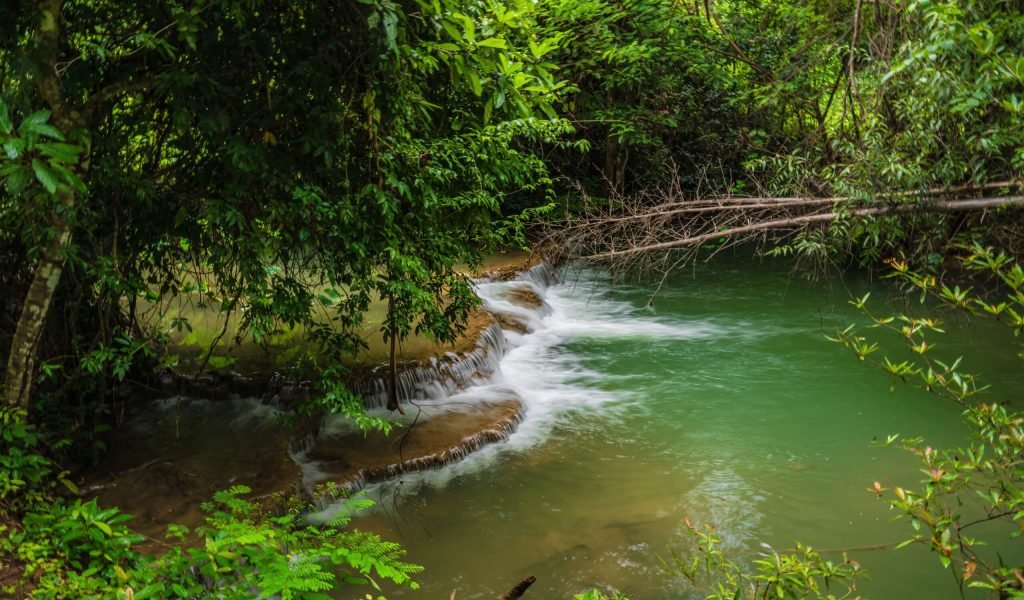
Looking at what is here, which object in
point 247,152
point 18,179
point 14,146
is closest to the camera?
point 14,146

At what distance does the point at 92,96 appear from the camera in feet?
16.7

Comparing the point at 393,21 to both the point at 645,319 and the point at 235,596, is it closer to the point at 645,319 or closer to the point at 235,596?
the point at 235,596

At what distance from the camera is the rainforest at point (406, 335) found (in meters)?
4.13

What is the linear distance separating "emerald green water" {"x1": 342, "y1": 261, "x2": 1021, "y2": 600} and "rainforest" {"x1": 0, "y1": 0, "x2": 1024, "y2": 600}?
0.13 ft

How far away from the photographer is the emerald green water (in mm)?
5898

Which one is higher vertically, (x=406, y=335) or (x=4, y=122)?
(x=4, y=122)

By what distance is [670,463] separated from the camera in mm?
7590

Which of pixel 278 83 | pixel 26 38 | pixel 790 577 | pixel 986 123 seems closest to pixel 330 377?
pixel 278 83

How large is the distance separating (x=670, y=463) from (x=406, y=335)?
9.15 feet

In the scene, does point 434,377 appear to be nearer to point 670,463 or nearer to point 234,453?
point 234,453

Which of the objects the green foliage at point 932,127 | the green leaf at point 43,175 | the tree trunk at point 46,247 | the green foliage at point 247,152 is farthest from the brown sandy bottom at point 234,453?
the green foliage at point 932,127

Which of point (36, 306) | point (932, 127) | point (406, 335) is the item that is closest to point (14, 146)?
point (36, 306)

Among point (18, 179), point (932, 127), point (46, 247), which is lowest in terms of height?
point (46, 247)

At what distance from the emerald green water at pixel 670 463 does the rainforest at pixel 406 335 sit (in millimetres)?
39
